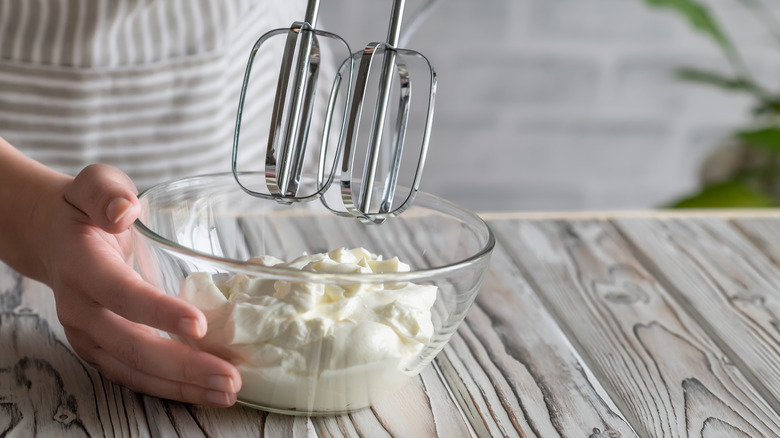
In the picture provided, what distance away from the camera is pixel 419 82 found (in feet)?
5.11

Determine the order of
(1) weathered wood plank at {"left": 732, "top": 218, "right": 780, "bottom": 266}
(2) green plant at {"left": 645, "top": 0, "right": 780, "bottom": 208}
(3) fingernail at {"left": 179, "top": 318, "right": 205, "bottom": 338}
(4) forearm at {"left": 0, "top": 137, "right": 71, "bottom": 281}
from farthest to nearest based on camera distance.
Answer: (2) green plant at {"left": 645, "top": 0, "right": 780, "bottom": 208} → (1) weathered wood plank at {"left": 732, "top": 218, "right": 780, "bottom": 266} → (4) forearm at {"left": 0, "top": 137, "right": 71, "bottom": 281} → (3) fingernail at {"left": 179, "top": 318, "right": 205, "bottom": 338}

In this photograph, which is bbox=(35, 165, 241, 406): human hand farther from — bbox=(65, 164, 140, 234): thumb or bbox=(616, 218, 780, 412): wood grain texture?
bbox=(616, 218, 780, 412): wood grain texture

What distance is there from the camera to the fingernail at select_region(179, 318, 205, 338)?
0.39 m

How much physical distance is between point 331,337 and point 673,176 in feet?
4.99

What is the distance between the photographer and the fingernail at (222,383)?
16.1 inches

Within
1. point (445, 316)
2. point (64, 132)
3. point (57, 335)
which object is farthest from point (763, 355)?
point (64, 132)

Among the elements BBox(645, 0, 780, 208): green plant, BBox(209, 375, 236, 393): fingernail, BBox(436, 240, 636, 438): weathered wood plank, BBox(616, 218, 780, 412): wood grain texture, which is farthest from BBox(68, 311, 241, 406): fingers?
BBox(645, 0, 780, 208): green plant

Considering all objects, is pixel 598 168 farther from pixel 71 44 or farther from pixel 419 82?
pixel 71 44

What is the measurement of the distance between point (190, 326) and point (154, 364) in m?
0.06

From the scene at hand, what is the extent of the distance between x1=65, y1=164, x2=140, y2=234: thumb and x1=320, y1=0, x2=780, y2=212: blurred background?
104 centimetres

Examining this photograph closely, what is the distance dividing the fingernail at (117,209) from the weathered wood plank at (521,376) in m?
0.21

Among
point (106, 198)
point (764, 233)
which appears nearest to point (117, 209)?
point (106, 198)

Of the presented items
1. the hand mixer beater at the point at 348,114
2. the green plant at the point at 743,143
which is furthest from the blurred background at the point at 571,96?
the hand mixer beater at the point at 348,114

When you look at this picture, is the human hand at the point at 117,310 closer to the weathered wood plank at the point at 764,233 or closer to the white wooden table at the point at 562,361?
the white wooden table at the point at 562,361
